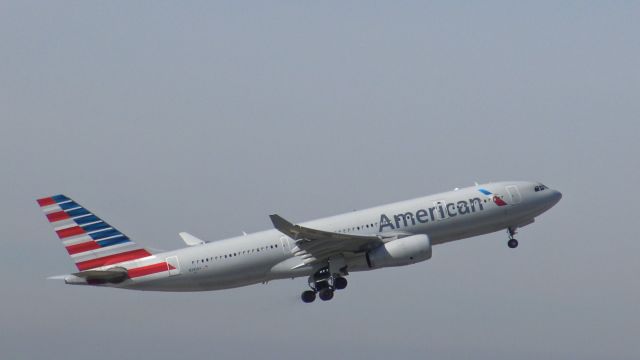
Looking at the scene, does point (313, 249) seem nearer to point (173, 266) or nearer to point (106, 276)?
point (173, 266)

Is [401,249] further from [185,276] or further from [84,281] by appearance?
[84,281]

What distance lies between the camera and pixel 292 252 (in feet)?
182

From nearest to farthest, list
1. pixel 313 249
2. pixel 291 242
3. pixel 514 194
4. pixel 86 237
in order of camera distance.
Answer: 1. pixel 313 249
2. pixel 291 242
3. pixel 86 237
4. pixel 514 194

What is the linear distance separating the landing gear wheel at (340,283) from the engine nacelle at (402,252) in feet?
Result: 7.51

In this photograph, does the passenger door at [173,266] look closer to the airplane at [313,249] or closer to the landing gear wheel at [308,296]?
the airplane at [313,249]

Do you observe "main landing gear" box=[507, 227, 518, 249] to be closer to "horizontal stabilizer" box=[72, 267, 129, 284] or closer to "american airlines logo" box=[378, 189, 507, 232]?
"american airlines logo" box=[378, 189, 507, 232]

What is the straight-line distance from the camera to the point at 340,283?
5638 centimetres

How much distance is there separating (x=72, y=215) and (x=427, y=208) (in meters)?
19.9

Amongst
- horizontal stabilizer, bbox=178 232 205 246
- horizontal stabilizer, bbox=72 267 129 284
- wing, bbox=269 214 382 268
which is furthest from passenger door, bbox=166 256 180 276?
wing, bbox=269 214 382 268

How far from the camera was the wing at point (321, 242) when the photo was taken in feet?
174

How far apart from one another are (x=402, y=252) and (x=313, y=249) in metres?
4.73

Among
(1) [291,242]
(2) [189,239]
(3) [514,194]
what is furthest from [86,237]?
(3) [514,194]

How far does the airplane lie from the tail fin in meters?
0.06

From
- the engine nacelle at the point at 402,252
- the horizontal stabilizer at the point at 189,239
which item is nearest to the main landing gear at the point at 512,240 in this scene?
the engine nacelle at the point at 402,252
